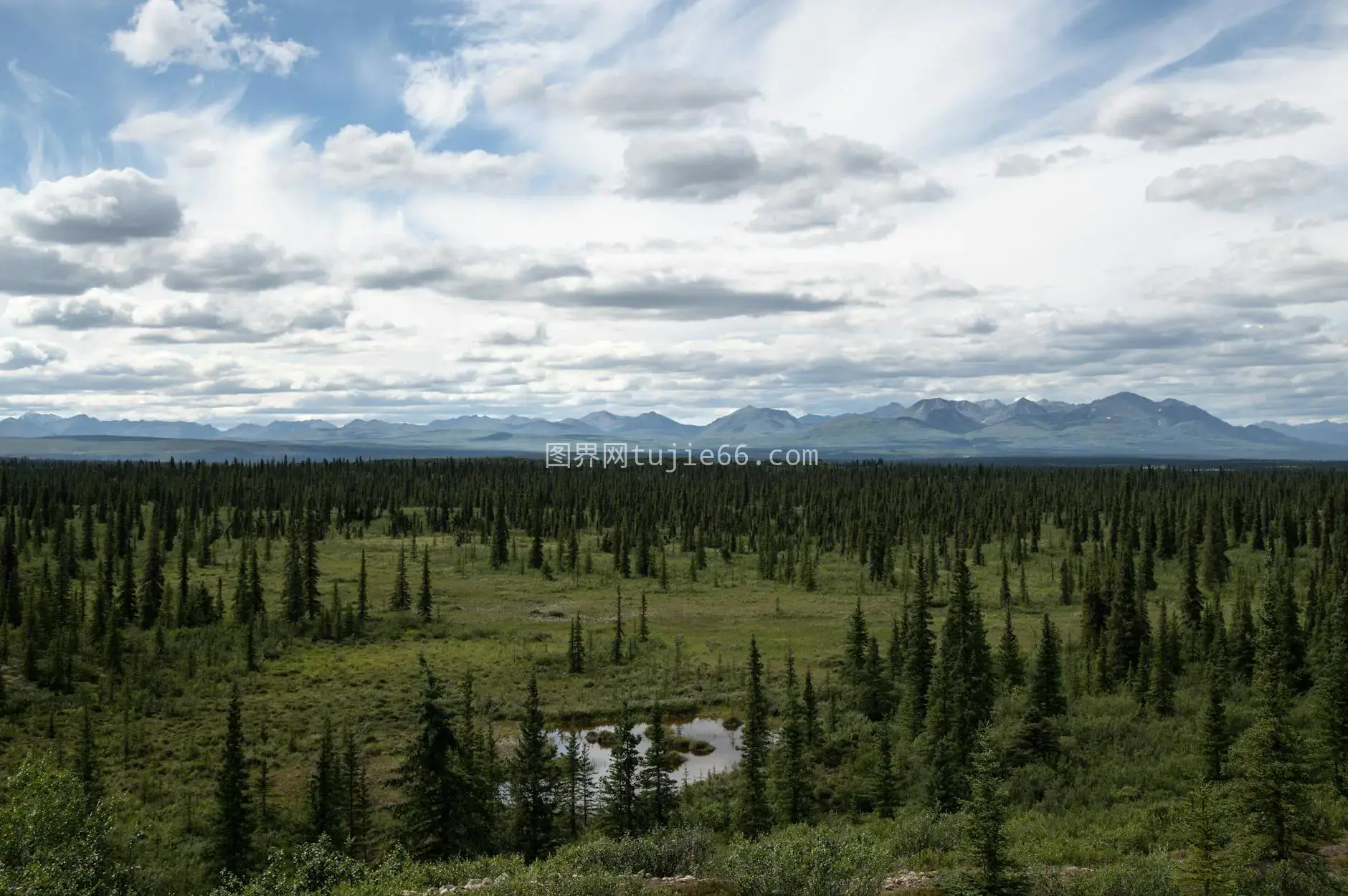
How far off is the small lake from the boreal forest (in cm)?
32

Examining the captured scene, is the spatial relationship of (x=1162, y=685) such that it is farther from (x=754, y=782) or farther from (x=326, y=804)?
(x=326, y=804)

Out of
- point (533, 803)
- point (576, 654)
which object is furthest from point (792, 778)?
point (576, 654)

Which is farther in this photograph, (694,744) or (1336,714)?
(694,744)

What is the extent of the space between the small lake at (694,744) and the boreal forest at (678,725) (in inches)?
12.6

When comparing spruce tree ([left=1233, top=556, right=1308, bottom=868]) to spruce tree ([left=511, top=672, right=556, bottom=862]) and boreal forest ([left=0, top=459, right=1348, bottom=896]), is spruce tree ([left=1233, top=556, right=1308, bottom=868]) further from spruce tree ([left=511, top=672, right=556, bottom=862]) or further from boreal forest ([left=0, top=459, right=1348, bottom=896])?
spruce tree ([left=511, top=672, right=556, bottom=862])

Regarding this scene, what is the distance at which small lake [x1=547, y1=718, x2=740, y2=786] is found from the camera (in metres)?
46.3

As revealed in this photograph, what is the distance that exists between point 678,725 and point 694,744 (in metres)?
4.35

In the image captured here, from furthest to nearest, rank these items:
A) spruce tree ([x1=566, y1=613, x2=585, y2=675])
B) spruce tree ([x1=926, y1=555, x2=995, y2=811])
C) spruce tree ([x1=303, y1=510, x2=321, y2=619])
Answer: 1. spruce tree ([x1=303, y1=510, x2=321, y2=619])
2. spruce tree ([x1=566, y1=613, x2=585, y2=675])
3. spruce tree ([x1=926, y1=555, x2=995, y2=811])

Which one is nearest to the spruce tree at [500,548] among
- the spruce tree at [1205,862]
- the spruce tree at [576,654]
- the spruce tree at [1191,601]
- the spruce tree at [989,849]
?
the spruce tree at [576,654]

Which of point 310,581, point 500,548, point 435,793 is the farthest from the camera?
point 500,548

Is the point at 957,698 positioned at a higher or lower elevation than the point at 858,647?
higher

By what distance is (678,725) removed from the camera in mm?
54719

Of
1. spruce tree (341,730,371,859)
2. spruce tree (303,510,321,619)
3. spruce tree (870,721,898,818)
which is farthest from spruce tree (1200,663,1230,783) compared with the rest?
spruce tree (303,510,321,619)

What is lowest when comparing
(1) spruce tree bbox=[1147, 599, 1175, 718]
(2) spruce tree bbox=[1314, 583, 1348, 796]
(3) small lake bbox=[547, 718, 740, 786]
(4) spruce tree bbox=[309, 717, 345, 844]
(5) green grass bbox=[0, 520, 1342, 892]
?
(3) small lake bbox=[547, 718, 740, 786]
